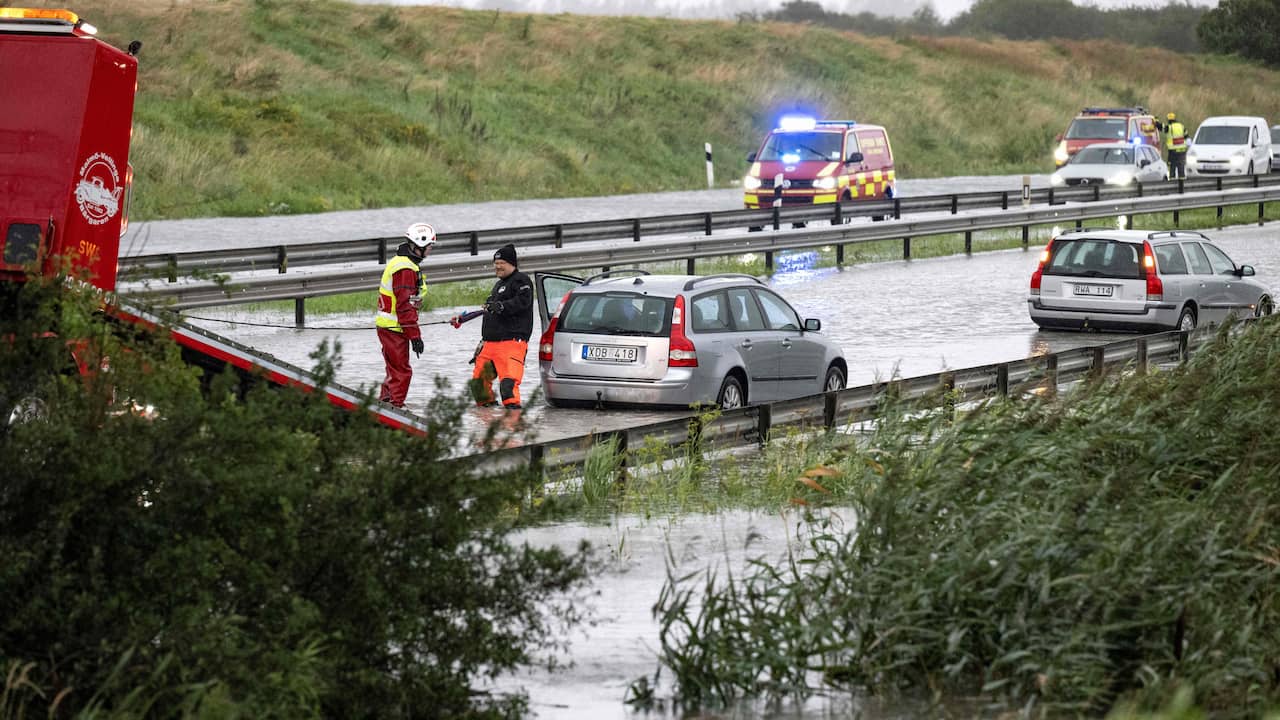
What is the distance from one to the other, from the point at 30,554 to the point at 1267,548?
5.36 m

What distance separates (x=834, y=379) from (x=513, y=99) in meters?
41.5

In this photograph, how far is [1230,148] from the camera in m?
51.5

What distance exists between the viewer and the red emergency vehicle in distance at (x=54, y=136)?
→ 44.2 feet

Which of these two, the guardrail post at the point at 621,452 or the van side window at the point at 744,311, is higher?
the van side window at the point at 744,311

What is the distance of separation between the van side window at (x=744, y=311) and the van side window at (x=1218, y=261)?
26.5 ft

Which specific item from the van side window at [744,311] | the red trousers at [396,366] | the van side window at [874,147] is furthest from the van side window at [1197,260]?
the van side window at [874,147]

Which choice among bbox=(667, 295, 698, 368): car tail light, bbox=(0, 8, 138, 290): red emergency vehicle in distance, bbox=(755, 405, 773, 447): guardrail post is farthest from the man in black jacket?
bbox=(0, 8, 138, 290): red emergency vehicle in distance

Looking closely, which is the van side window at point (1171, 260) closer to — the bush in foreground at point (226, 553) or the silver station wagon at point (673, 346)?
the silver station wagon at point (673, 346)

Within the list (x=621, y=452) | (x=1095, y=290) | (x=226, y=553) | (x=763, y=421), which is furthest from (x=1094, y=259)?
(x=226, y=553)

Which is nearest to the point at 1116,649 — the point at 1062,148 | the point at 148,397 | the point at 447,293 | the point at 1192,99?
the point at 148,397

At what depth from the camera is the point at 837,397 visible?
46.3ft

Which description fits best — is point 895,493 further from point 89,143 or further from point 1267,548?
point 89,143

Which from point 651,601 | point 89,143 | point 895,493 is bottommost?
point 651,601

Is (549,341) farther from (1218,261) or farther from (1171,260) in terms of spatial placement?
(1218,261)
